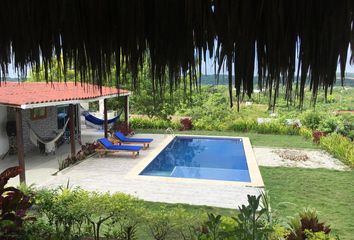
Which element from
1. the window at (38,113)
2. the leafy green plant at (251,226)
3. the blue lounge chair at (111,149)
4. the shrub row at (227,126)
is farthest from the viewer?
the shrub row at (227,126)

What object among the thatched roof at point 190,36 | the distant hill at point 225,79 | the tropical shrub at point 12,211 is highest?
the thatched roof at point 190,36

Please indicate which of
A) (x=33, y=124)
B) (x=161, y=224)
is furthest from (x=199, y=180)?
(x=33, y=124)

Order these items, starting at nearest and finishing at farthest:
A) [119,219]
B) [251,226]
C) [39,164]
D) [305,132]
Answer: [251,226]
[119,219]
[39,164]
[305,132]

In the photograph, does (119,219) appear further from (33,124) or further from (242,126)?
(242,126)

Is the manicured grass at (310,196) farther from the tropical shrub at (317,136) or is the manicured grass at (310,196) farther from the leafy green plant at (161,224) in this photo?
the tropical shrub at (317,136)

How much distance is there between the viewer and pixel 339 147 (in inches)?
429

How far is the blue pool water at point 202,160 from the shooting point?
936cm

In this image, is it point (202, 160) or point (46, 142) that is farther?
point (202, 160)

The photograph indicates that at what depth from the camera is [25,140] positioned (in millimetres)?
10828

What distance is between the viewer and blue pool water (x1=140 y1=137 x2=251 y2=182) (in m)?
9.36

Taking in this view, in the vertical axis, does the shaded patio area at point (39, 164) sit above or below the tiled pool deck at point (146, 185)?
above

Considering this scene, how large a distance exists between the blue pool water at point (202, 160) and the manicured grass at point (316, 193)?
94 cm

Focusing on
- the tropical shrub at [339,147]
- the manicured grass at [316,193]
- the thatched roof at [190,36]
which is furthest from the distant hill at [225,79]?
the tropical shrub at [339,147]

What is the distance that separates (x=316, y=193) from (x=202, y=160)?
4.90 metres
